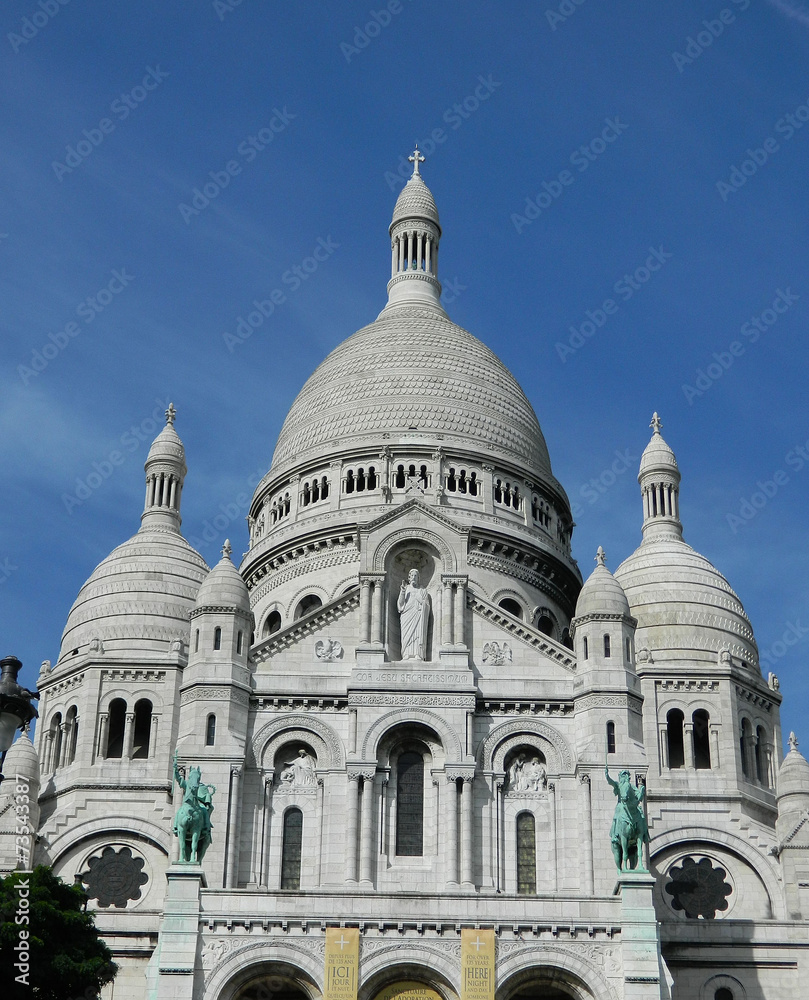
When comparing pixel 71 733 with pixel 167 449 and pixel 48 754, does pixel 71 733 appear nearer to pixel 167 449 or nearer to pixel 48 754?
pixel 48 754

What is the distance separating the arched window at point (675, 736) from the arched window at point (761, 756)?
2842 mm

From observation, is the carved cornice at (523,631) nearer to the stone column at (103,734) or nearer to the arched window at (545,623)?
the arched window at (545,623)

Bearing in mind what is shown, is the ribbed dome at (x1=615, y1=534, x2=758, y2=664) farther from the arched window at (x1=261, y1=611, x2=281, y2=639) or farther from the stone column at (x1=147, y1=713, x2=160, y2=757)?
the stone column at (x1=147, y1=713, x2=160, y2=757)

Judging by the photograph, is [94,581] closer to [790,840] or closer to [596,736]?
[596,736]

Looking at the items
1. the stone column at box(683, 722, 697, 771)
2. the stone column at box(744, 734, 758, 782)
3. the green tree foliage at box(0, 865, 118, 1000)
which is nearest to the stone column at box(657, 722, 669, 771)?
the stone column at box(683, 722, 697, 771)

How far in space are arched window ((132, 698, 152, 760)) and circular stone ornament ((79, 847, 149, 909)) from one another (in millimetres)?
3964

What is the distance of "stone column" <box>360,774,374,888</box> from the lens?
49875 mm

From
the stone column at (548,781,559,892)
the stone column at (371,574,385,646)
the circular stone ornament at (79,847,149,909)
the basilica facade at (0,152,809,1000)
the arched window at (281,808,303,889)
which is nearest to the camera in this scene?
the basilica facade at (0,152,809,1000)

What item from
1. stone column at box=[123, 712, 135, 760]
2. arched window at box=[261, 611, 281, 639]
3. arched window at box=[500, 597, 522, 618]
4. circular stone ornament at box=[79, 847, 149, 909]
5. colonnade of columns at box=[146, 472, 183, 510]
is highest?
colonnade of columns at box=[146, 472, 183, 510]

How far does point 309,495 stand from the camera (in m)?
69.5

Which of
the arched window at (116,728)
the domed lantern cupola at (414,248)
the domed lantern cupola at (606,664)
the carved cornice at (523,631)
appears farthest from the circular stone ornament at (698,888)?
the domed lantern cupola at (414,248)

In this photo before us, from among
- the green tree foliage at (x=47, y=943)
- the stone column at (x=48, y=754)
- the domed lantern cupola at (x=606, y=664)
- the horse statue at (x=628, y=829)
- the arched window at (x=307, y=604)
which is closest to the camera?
the green tree foliage at (x=47, y=943)

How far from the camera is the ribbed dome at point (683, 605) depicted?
64.8m

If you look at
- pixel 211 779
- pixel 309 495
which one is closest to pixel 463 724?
pixel 211 779
